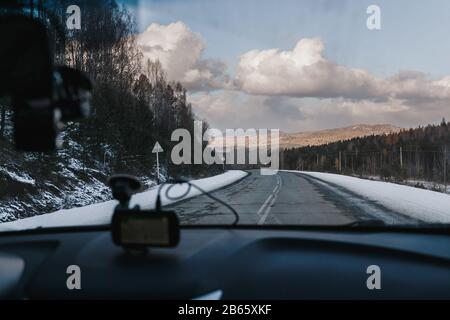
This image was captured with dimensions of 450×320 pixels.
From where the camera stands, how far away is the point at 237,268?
204 centimetres

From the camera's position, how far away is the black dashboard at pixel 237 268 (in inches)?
74.2

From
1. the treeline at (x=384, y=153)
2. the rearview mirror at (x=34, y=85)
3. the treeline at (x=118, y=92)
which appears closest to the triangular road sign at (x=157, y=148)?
the treeline at (x=118, y=92)

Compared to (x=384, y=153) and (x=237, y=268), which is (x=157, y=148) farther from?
(x=384, y=153)

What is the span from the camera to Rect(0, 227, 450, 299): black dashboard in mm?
1885

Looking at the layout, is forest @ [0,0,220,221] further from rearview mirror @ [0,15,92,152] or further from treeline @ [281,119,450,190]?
treeline @ [281,119,450,190]

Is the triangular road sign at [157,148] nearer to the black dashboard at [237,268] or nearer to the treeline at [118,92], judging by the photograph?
the treeline at [118,92]

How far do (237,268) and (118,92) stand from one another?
Answer: 4.98ft

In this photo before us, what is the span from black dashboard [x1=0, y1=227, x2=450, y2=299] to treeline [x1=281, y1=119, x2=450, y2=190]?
2952 inches

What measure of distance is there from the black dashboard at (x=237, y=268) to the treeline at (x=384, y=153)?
75.0 m

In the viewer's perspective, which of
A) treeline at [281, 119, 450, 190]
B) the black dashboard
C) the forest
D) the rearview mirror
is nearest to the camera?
the rearview mirror

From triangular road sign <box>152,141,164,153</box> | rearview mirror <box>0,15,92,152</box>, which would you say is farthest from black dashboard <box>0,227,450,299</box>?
rearview mirror <box>0,15,92,152</box>

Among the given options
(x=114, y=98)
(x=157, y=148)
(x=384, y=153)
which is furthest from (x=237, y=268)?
(x=384, y=153)

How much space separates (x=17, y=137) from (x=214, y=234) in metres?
1.57

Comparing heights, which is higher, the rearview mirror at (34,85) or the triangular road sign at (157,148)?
the rearview mirror at (34,85)
